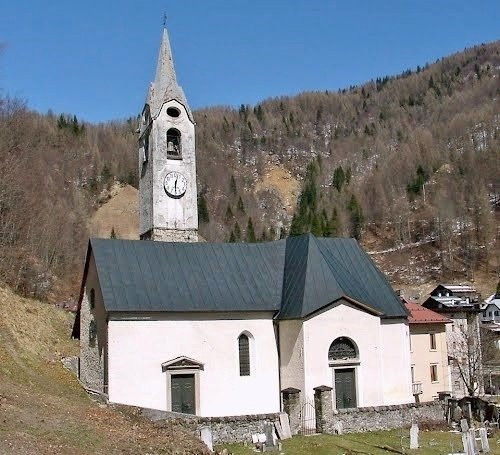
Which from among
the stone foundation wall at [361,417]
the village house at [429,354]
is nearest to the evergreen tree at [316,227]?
the village house at [429,354]

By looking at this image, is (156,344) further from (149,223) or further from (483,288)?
(483,288)

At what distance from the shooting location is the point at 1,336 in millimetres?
29250

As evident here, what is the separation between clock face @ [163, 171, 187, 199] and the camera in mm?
38906

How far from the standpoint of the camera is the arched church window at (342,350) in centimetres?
3092

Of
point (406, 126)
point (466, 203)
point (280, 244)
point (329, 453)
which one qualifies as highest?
point (406, 126)

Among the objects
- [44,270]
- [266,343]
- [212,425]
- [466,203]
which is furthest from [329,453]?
[466,203]

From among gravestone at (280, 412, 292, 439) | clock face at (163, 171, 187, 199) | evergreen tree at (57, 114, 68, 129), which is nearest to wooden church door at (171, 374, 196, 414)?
gravestone at (280, 412, 292, 439)

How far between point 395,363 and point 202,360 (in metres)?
9.71

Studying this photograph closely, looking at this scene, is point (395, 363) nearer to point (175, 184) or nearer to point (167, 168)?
point (175, 184)

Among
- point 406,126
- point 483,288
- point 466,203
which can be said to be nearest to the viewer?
point 483,288

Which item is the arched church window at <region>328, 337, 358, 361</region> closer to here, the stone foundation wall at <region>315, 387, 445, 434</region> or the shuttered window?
the stone foundation wall at <region>315, 387, 445, 434</region>

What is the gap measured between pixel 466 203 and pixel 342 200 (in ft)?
90.0

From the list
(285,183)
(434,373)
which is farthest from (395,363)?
(285,183)

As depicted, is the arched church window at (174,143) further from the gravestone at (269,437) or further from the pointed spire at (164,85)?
the gravestone at (269,437)
